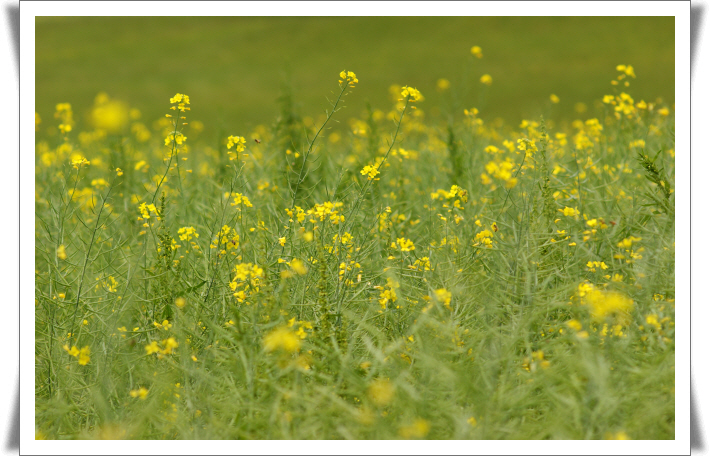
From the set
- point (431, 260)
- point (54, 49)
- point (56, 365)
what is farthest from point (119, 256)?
point (54, 49)

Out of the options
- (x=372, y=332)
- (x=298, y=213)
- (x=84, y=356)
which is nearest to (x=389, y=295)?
(x=372, y=332)

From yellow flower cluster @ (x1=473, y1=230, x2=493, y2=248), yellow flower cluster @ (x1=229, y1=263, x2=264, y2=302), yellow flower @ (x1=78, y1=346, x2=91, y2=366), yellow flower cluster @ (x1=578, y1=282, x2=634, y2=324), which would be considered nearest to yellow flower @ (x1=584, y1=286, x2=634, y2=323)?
yellow flower cluster @ (x1=578, y1=282, x2=634, y2=324)

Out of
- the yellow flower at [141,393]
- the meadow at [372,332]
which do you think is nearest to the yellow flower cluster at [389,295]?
the meadow at [372,332]

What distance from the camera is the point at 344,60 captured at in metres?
11.9

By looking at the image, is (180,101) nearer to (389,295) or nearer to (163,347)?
(163,347)

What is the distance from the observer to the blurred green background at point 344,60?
9852 mm

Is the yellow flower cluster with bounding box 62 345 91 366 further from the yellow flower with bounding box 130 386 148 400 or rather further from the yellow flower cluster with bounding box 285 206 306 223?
the yellow flower cluster with bounding box 285 206 306 223

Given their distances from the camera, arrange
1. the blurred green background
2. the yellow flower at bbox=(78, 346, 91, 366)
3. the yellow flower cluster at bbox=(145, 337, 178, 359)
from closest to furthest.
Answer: the yellow flower cluster at bbox=(145, 337, 178, 359)
the yellow flower at bbox=(78, 346, 91, 366)
the blurred green background

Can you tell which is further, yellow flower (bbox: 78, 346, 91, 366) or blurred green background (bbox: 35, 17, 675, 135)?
blurred green background (bbox: 35, 17, 675, 135)

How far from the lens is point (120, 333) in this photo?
6.64 ft

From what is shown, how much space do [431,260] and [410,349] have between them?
48 centimetres

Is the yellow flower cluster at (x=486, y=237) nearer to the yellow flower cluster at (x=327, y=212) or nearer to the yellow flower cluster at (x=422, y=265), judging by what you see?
the yellow flower cluster at (x=422, y=265)

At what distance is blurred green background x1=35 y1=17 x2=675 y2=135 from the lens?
9852 millimetres
